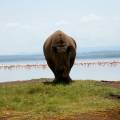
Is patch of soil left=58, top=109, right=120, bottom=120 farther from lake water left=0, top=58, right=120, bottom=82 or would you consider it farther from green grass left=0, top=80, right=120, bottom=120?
lake water left=0, top=58, right=120, bottom=82

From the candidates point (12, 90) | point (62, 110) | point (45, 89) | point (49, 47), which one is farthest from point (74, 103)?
point (49, 47)

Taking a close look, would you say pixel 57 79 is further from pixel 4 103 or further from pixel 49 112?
pixel 49 112

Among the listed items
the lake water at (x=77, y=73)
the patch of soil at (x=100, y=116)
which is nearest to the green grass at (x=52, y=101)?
the patch of soil at (x=100, y=116)

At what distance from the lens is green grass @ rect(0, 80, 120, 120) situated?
55.7ft

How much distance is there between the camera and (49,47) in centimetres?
2709

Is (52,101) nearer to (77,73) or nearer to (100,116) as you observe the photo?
(100,116)

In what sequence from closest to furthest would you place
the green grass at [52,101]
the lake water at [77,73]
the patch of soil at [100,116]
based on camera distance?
the patch of soil at [100,116] → the green grass at [52,101] → the lake water at [77,73]

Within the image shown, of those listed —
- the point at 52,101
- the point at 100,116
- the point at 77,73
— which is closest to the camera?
the point at 100,116

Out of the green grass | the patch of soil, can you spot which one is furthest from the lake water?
the patch of soil

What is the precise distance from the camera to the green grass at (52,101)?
55.7 feet

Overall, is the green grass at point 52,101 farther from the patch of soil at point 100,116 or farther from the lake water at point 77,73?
the lake water at point 77,73

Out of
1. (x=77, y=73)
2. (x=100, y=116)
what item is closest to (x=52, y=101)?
(x=100, y=116)

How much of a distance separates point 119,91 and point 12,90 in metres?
4.75

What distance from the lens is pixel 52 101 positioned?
63.2 ft
